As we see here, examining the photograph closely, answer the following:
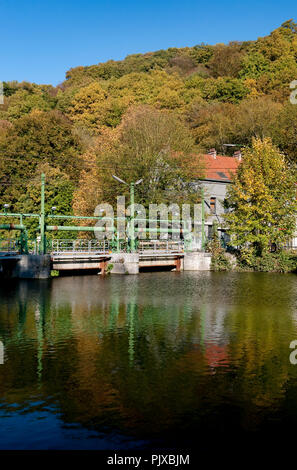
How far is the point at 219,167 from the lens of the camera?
197 ft

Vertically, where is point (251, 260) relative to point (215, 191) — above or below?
below

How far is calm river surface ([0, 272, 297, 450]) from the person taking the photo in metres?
8.76

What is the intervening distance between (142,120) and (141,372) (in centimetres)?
4313

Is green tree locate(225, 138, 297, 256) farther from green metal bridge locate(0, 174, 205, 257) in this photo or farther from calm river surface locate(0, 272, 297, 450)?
calm river surface locate(0, 272, 297, 450)

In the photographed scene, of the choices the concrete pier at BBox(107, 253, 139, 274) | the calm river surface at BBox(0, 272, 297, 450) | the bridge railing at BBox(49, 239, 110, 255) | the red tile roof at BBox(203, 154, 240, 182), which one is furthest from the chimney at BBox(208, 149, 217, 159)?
the calm river surface at BBox(0, 272, 297, 450)

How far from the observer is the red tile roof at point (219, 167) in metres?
56.7

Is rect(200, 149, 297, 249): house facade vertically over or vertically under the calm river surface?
over

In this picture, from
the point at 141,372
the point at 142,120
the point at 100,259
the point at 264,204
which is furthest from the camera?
the point at 142,120

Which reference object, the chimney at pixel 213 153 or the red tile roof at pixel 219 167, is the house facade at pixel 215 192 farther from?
the chimney at pixel 213 153

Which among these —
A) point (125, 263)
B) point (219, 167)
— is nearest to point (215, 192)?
point (219, 167)

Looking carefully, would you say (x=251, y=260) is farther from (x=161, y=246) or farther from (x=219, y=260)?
(x=161, y=246)

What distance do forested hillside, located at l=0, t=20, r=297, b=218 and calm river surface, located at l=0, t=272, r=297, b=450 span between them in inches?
1094

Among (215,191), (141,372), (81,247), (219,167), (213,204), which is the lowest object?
(141,372)

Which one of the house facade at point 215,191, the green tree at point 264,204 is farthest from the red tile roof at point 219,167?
the green tree at point 264,204
